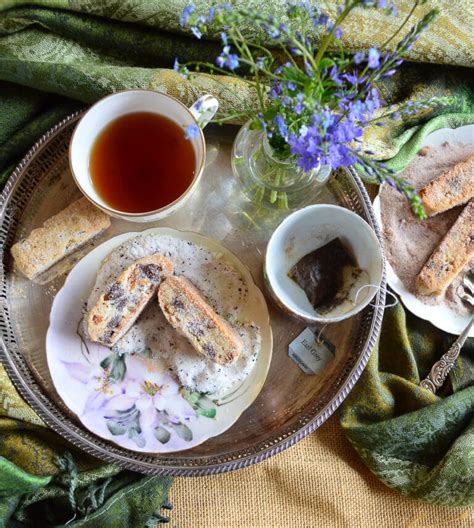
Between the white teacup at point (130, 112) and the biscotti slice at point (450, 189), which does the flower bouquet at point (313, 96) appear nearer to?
the white teacup at point (130, 112)

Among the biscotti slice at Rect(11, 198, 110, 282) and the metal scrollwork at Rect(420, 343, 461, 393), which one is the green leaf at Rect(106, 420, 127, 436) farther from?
the metal scrollwork at Rect(420, 343, 461, 393)

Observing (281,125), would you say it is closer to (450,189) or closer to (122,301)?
(122,301)

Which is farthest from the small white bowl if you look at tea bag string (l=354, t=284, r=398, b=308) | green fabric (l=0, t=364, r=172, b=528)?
green fabric (l=0, t=364, r=172, b=528)

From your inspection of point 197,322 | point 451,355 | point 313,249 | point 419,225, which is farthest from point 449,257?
point 197,322

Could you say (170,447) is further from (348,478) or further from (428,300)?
(428,300)

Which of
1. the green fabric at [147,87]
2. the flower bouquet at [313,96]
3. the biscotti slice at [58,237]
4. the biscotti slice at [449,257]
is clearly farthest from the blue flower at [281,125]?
the biscotti slice at [449,257]
